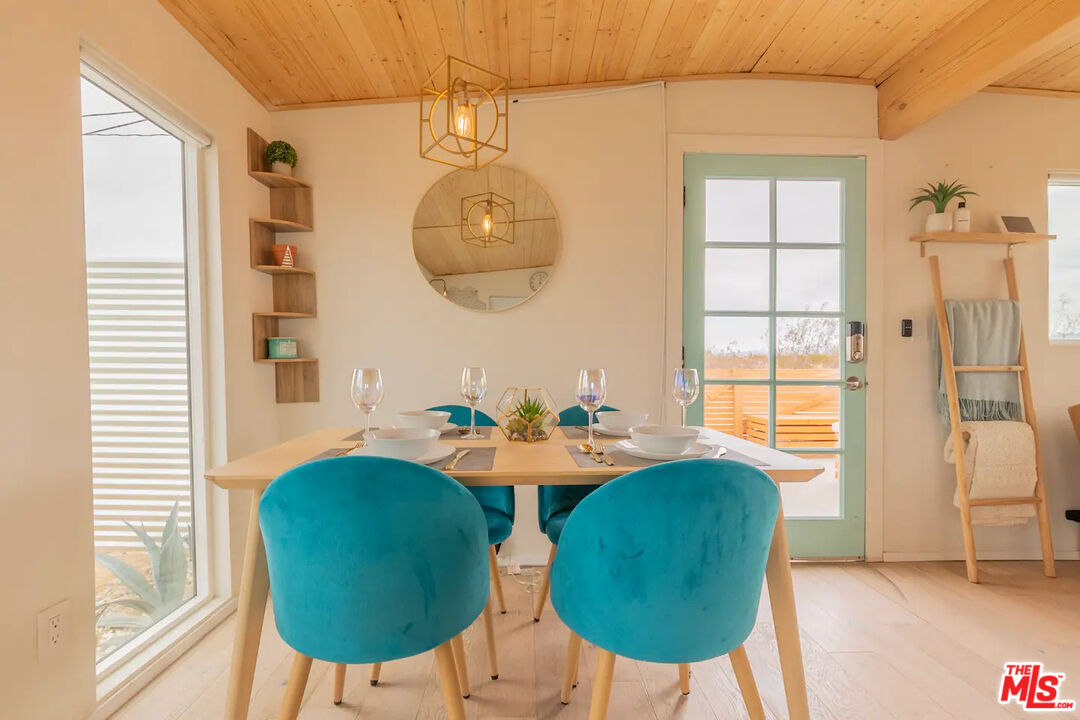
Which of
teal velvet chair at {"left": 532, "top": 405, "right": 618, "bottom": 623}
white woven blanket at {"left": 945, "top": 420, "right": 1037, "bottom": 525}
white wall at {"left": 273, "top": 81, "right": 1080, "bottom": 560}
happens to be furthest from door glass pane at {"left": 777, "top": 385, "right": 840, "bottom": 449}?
teal velvet chair at {"left": 532, "top": 405, "right": 618, "bottom": 623}

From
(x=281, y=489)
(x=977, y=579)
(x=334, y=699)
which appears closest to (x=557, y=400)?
(x=334, y=699)

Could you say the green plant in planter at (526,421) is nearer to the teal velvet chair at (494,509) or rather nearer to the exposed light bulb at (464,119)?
the teal velvet chair at (494,509)

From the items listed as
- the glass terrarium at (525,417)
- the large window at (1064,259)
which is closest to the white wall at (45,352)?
the glass terrarium at (525,417)

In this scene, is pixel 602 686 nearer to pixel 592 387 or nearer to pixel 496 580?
pixel 592 387

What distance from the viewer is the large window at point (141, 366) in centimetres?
173

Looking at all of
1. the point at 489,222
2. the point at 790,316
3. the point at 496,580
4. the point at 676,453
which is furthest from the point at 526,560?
the point at 790,316

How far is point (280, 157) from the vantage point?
2537 millimetres

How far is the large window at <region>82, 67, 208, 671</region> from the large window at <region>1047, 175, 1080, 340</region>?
13.4 ft

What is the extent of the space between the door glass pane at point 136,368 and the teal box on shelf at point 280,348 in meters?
0.40

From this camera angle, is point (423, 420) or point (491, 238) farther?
point (491, 238)

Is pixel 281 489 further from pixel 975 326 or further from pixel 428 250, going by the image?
pixel 975 326

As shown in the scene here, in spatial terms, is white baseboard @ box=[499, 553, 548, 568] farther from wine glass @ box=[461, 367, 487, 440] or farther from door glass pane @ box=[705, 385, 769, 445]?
wine glass @ box=[461, 367, 487, 440]

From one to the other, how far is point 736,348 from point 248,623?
2318mm

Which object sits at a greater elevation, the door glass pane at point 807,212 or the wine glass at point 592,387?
the door glass pane at point 807,212
